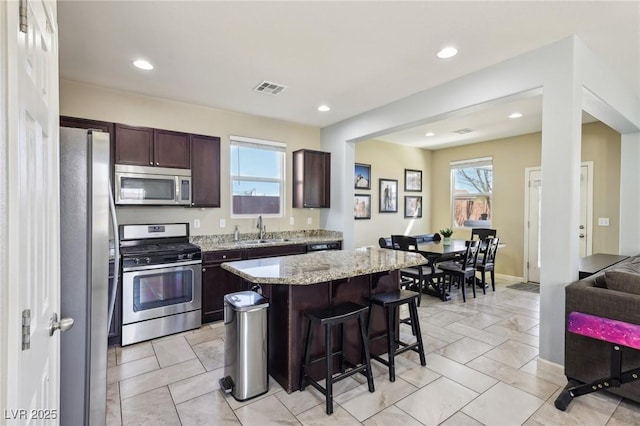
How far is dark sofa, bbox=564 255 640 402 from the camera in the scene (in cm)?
216

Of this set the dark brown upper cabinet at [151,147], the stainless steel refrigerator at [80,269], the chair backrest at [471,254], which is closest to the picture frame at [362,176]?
the chair backrest at [471,254]

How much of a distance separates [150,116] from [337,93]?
2.29m

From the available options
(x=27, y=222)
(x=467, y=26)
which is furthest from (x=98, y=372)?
(x=467, y=26)

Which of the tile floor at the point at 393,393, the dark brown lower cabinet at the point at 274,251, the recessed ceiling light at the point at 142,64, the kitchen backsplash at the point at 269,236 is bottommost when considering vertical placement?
the tile floor at the point at 393,393

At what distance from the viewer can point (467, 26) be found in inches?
98.1

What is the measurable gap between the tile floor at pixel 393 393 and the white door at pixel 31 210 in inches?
47.7

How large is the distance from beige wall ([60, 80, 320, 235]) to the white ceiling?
17cm

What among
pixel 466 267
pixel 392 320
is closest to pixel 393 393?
pixel 392 320

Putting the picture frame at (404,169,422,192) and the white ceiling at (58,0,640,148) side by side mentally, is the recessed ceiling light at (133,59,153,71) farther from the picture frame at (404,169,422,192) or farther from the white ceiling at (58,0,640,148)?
the picture frame at (404,169,422,192)

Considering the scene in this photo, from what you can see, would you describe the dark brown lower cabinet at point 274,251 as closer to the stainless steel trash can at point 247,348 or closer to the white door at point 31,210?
the stainless steel trash can at point 247,348

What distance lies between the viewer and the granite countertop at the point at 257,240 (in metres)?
4.08

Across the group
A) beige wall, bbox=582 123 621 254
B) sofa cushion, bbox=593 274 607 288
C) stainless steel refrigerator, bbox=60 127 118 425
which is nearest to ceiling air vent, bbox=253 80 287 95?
stainless steel refrigerator, bbox=60 127 118 425

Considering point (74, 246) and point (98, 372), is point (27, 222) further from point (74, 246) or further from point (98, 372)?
point (98, 372)

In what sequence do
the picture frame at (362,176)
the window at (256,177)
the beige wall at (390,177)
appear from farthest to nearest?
the beige wall at (390,177) < the picture frame at (362,176) < the window at (256,177)
